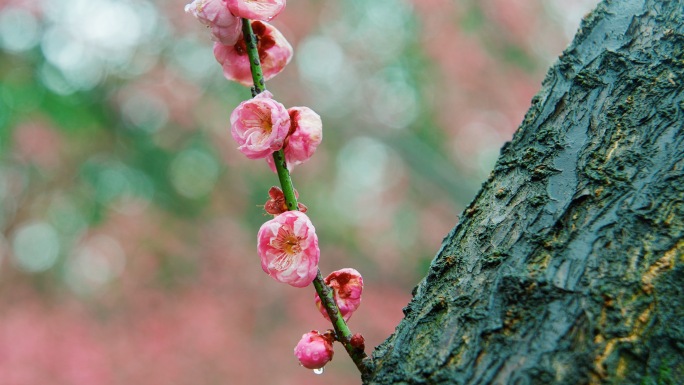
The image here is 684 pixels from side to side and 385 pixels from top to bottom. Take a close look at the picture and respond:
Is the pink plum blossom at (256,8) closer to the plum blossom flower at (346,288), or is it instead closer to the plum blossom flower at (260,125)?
the plum blossom flower at (260,125)

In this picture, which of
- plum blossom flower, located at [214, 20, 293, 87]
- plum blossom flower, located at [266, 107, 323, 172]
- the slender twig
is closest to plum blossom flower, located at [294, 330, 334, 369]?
the slender twig

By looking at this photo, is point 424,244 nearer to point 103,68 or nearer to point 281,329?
point 281,329

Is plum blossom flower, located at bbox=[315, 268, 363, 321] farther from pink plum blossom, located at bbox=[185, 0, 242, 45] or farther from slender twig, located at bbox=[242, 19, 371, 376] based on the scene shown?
pink plum blossom, located at bbox=[185, 0, 242, 45]

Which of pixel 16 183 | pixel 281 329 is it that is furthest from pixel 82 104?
pixel 281 329

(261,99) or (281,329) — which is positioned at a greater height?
(281,329)

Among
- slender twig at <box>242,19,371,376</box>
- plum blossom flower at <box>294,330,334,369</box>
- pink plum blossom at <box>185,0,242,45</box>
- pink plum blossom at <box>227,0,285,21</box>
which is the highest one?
pink plum blossom at <box>185,0,242,45</box>

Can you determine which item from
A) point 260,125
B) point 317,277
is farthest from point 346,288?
point 260,125
